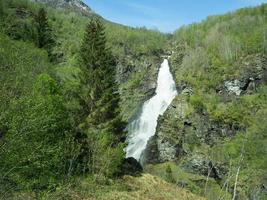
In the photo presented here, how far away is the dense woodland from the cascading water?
2.45 meters

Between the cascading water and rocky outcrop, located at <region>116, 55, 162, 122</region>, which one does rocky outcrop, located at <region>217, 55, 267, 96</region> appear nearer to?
the cascading water

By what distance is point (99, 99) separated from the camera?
4716 centimetres

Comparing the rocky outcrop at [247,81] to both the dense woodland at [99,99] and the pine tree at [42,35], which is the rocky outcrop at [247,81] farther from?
the pine tree at [42,35]

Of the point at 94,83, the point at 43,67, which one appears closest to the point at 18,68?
the point at 43,67

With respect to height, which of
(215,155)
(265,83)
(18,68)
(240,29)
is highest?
(240,29)

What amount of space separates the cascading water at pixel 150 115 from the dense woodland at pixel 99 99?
2455mm

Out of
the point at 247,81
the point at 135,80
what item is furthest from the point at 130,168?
the point at 135,80

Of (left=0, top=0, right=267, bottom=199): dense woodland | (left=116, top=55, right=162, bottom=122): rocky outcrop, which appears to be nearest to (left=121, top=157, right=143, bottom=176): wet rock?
(left=0, top=0, right=267, bottom=199): dense woodland

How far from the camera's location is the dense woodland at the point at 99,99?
14180mm

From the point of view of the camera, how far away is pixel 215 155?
8056 centimetres

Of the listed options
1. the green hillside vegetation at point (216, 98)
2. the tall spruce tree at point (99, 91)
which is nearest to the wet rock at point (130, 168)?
the tall spruce tree at point (99, 91)

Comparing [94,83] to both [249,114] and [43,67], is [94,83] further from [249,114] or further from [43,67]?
[249,114]

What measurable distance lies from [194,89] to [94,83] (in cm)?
5008

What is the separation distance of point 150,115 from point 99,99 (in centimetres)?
4066
